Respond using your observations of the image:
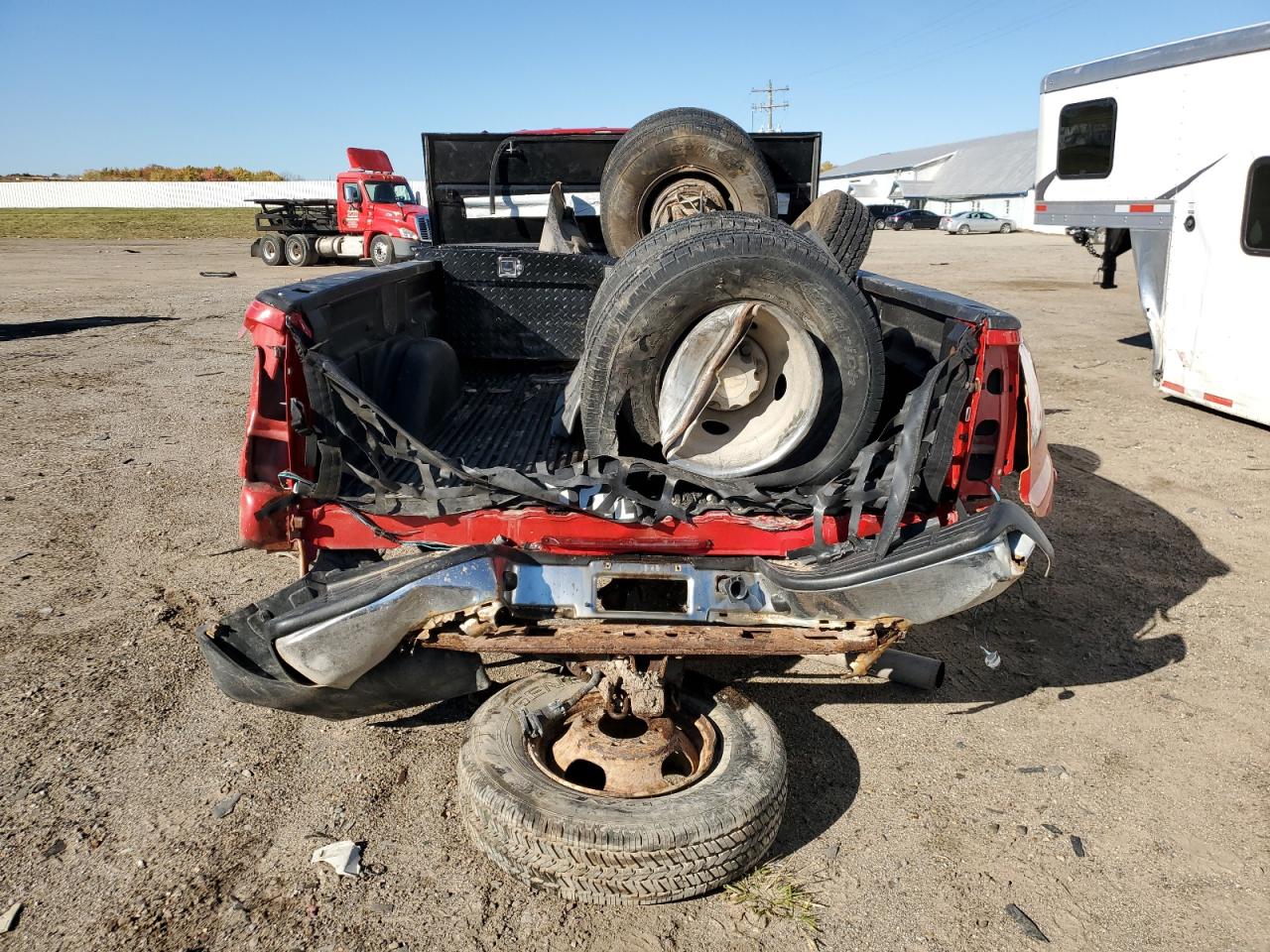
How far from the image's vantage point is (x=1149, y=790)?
2822 millimetres

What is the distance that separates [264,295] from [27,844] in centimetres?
167

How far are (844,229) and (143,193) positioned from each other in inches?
2232

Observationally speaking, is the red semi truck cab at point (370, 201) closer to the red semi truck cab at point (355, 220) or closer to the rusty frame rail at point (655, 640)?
the red semi truck cab at point (355, 220)

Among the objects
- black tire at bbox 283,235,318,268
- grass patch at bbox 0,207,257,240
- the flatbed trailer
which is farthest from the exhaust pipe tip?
grass patch at bbox 0,207,257,240

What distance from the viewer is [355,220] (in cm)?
2127

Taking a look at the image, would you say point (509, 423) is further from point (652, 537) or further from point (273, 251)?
point (273, 251)

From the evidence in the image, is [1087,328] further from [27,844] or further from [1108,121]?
[27,844]

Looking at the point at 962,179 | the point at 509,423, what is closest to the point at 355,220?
the point at 509,423

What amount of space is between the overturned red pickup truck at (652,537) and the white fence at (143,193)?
161 ft

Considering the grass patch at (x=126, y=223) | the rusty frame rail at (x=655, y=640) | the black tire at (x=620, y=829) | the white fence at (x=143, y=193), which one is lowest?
the black tire at (x=620, y=829)

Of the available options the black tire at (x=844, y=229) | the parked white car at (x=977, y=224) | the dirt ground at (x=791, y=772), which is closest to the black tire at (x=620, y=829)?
the dirt ground at (x=791, y=772)

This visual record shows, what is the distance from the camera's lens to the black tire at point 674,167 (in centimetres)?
438

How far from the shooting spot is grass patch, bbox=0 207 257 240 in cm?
3409

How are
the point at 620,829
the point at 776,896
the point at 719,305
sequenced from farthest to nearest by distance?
the point at 719,305, the point at 776,896, the point at 620,829
